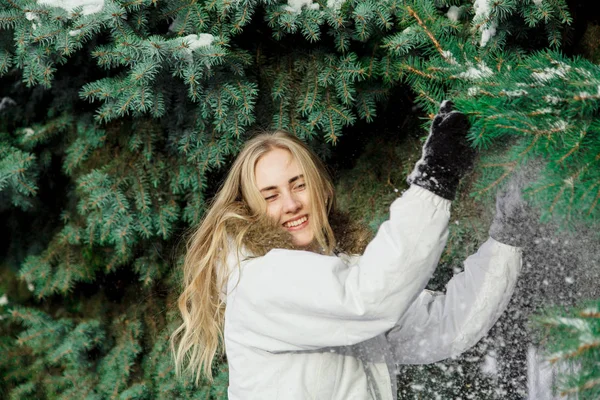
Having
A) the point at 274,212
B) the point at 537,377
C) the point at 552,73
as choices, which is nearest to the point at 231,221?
the point at 274,212

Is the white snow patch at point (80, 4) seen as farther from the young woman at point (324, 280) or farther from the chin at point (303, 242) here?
the chin at point (303, 242)

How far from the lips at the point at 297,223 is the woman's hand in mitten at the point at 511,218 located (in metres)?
0.75

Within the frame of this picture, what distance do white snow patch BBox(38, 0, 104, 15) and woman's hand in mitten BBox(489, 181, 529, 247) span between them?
1731 millimetres

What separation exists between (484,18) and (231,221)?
125cm

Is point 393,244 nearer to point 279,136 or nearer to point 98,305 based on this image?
point 279,136

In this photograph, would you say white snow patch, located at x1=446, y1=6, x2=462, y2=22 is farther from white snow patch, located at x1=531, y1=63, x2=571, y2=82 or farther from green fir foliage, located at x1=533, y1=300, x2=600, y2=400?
green fir foliage, located at x1=533, y1=300, x2=600, y2=400

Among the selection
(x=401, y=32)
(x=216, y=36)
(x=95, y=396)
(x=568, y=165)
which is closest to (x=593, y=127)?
(x=568, y=165)

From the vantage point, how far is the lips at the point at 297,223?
2396 millimetres

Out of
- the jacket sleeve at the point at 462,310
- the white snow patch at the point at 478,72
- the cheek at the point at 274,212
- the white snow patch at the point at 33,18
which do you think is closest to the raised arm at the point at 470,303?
the jacket sleeve at the point at 462,310

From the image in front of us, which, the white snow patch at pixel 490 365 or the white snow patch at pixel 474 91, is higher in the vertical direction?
the white snow patch at pixel 474 91

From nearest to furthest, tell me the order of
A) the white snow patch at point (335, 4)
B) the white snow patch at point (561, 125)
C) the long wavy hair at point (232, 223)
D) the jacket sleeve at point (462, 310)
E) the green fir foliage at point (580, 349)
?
the green fir foliage at point (580, 349)
the white snow patch at point (561, 125)
the jacket sleeve at point (462, 310)
the long wavy hair at point (232, 223)
the white snow patch at point (335, 4)

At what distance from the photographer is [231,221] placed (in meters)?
2.36

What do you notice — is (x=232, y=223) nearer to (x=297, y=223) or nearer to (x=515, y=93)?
(x=297, y=223)

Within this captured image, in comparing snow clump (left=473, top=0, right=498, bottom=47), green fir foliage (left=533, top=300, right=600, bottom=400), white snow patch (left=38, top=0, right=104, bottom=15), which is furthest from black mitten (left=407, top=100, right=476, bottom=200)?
white snow patch (left=38, top=0, right=104, bottom=15)
